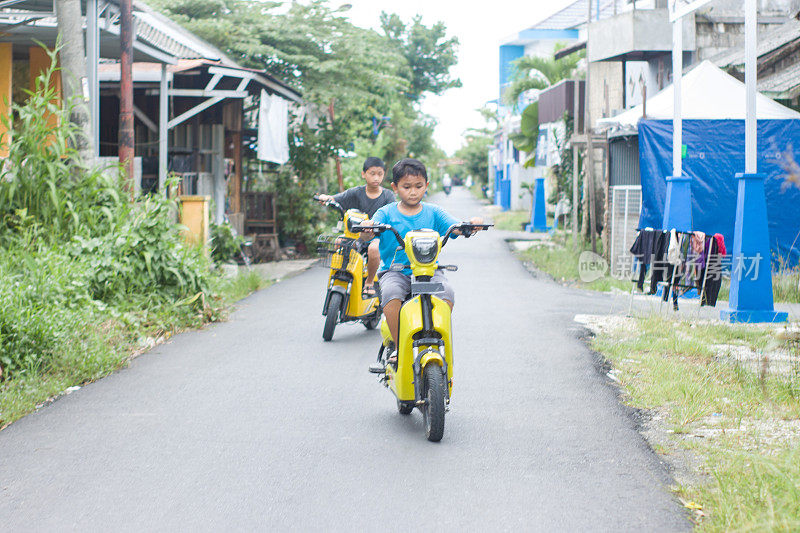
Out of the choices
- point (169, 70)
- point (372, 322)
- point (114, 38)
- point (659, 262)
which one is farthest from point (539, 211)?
point (372, 322)

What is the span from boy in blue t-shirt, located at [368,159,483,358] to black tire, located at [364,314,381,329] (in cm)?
348

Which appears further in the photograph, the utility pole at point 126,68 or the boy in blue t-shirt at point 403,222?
the utility pole at point 126,68

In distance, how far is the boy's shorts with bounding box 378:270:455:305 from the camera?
232 inches

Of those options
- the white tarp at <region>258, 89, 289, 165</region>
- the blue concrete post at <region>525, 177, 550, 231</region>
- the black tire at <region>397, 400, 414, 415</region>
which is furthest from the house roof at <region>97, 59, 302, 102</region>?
the blue concrete post at <region>525, 177, 550, 231</region>

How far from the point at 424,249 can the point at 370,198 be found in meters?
3.90

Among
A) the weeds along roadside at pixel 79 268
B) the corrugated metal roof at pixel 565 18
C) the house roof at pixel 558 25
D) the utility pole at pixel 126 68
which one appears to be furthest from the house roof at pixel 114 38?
the corrugated metal roof at pixel 565 18

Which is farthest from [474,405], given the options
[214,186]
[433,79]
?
[433,79]

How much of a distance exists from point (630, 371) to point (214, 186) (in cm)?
1267

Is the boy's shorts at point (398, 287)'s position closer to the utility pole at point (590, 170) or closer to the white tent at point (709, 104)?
the white tent at point (709, 104)

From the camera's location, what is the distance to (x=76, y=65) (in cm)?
1108

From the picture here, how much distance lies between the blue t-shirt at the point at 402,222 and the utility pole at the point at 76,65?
229 inches

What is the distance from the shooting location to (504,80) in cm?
6206

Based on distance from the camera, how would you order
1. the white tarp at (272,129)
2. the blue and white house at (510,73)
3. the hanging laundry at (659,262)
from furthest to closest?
Answer: 1. the blue and white house at (510,73)
2. the white tarp at (272,129)
3. the hanging laundry at (659,262)

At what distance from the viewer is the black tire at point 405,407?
6.10 metres
